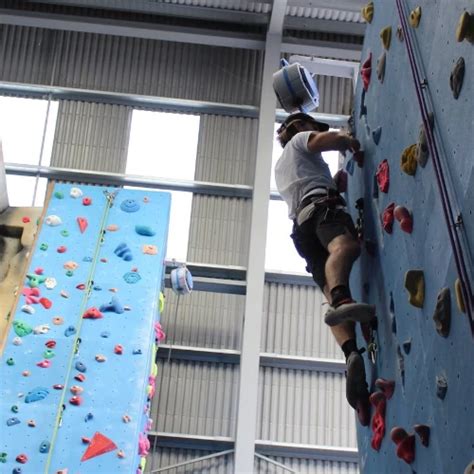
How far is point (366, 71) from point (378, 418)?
63.2 inches

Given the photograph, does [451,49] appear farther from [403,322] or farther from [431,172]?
[403,322]

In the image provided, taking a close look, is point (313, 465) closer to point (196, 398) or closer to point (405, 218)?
point (196, 398)

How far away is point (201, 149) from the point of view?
10.3 meters

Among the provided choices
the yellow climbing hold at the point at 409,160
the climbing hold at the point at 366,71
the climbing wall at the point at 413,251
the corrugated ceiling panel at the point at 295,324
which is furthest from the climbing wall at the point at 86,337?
the yellow climbing hold at the point at 409,160

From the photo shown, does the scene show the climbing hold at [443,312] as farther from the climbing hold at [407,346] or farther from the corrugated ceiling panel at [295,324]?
the corrugated ceiling panel at [295,324]

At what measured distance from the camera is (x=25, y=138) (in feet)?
33.8

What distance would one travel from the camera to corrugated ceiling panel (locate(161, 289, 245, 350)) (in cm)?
942

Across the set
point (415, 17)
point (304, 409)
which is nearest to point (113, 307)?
point (304, 409)

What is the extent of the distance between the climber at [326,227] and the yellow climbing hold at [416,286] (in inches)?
15.1

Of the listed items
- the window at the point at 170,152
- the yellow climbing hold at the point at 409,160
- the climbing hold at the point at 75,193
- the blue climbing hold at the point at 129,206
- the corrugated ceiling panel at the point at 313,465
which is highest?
the window at the point at 170,152

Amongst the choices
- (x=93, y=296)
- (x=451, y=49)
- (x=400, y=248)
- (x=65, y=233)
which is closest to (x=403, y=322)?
(x=400, y=248)

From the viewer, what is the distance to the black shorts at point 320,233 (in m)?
3.56

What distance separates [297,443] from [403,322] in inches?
245

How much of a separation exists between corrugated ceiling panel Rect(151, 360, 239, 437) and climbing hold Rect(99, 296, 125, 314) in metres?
2.19
